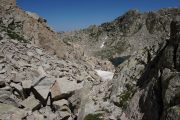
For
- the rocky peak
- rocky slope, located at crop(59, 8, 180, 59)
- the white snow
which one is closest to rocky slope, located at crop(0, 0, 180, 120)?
the rocky peak

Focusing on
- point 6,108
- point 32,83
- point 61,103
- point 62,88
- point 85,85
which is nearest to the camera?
point 6,108

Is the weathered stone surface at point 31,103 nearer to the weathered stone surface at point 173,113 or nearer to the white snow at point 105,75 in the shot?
the weathered stone surface at point 173,113

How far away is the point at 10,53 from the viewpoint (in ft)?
121

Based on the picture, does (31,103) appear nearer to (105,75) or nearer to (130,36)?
(105,75)

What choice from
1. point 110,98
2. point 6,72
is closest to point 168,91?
point 110,98

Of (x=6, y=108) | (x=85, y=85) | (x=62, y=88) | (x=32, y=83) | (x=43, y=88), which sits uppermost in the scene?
(x=85, y=85)

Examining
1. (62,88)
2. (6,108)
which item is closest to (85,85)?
(62,88)

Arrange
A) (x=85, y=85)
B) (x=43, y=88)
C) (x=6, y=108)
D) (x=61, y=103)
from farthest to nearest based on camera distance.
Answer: (x=85, y=85), (x=43, y=88), (x=61, y=103), (x=6, y=108)

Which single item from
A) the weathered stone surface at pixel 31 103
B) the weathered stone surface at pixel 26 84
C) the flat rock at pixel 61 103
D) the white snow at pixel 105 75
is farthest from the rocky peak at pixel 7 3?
the flat rock at pixel 61 103

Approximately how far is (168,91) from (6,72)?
1856 centimetres

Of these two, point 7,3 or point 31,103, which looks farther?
point 7,3

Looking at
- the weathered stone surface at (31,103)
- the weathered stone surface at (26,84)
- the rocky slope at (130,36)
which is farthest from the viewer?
the rocky slope at (130,36)

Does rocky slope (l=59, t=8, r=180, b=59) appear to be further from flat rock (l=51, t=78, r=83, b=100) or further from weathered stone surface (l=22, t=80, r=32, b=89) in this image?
flat rock (l=51, t=78, r=83, b=100)

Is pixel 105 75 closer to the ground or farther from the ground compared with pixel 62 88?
farther from the ground
